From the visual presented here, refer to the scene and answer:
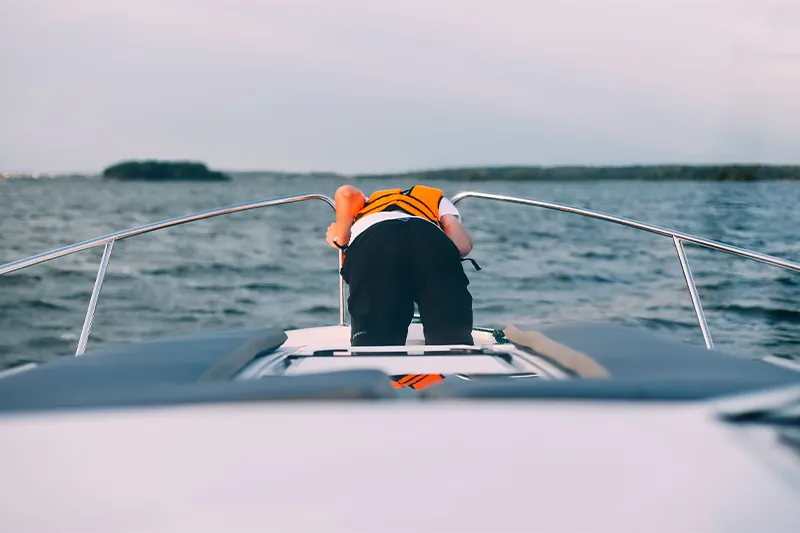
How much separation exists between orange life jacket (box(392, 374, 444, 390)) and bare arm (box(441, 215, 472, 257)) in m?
0.97

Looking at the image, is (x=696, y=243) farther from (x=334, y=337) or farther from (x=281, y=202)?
(x=281, y=202)

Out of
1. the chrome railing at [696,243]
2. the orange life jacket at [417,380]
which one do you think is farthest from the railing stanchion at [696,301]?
the orange life jacket at [417,380]

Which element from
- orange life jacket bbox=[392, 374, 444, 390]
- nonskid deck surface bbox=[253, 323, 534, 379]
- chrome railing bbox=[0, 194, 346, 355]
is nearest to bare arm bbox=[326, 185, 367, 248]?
chrome railing bbox=[0, 194, 346, 355]

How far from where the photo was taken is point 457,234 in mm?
2789

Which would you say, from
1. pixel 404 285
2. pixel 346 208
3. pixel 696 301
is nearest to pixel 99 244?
pixel 346 208

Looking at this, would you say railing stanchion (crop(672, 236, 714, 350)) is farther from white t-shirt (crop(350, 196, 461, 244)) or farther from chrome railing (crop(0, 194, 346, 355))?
chrome railing (crop(0, 194, 346, 355))

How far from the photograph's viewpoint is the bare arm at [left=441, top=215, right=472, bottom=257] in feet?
9.15

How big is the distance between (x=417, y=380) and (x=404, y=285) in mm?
719

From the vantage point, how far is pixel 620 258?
516 inches

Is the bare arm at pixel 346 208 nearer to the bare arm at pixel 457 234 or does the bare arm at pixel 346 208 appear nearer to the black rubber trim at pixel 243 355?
the bare arm at pixel 457 234

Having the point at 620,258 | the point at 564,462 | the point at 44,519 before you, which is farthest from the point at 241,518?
the point at 620,258

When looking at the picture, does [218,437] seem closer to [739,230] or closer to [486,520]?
[486,520]

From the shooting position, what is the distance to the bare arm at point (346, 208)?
2.83m

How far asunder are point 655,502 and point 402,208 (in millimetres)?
1889
